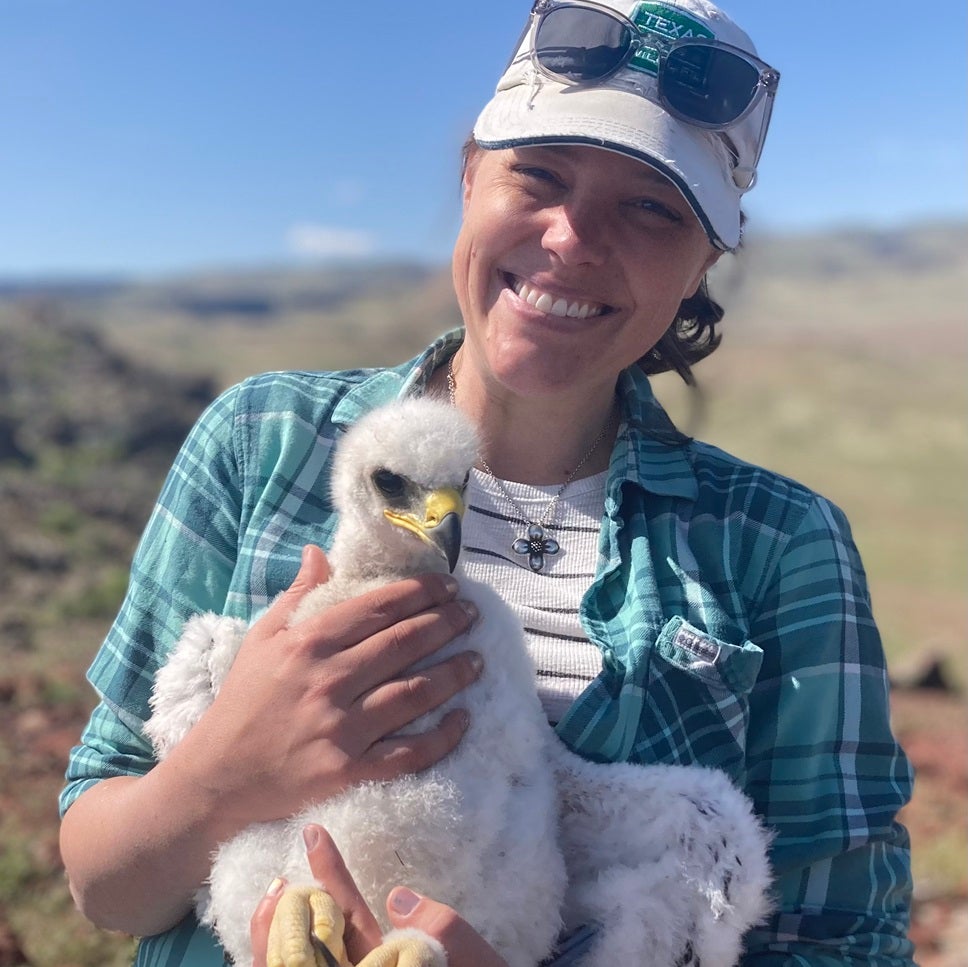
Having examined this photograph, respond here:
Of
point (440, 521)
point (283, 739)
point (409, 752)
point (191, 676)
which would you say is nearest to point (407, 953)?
point (409, 752)

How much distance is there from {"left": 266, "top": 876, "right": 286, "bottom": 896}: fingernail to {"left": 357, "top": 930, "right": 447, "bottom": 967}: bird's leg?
0.24m

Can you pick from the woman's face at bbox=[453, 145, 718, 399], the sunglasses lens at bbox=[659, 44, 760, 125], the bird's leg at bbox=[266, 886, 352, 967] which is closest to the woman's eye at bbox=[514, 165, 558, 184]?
the woman's face at bbox=[453, 145, 718, 399]

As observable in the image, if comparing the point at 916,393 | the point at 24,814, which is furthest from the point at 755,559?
the point at 916,393

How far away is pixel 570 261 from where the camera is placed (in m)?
2.72

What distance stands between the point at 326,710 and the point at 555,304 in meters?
1.26

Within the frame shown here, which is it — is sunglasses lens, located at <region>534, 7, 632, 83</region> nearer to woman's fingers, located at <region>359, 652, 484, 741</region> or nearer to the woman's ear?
the woman's ear

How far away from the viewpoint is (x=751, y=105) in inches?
112

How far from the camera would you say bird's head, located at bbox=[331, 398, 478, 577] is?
2.65 meters

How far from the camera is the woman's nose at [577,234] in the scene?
2.72 meters

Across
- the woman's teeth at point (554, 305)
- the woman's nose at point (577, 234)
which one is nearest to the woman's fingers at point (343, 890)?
the woman's teeth at point (554, 305)

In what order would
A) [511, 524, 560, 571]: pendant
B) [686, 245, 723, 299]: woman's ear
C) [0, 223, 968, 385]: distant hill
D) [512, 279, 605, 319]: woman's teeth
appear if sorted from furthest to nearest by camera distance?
[0, 223, 968, 385]: distant hill
[686, 245, 723, 299]: woman's ear
[511, 524, 560, 571]: pendant
[512, 279, 605, 319]: woman's teeth

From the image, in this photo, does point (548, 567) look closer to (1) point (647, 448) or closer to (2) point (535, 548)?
(2) point (535, 548)

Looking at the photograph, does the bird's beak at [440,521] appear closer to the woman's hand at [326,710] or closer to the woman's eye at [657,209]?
the woman's hand at [326,710]

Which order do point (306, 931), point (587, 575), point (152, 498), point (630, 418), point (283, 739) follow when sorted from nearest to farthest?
point (306, 931) < point (283, 739) < point (587, 575) < point (630, 418) < point (152, 498)
